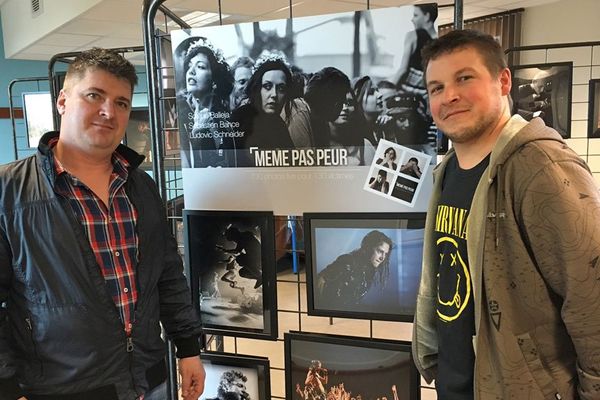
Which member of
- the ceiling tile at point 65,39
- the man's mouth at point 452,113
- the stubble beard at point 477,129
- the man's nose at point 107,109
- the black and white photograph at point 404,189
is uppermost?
the ceiling tile at point 65,39

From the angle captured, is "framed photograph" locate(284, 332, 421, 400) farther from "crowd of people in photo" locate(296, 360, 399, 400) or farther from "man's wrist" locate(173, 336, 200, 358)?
"man's wrist" locate(173, 336, 200, 358)

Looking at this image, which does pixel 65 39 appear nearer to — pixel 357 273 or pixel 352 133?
pixel 352 133

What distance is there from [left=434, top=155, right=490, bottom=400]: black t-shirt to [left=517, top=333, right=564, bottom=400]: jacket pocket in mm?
128

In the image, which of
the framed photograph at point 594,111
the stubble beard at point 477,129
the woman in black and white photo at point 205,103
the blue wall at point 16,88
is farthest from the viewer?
the blue wall at point 16,88

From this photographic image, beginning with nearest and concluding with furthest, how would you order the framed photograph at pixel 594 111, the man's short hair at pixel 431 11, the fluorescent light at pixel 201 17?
the man's short hair at pixel 431 11 → the framed photograph at pixel 594 111 → the fluorescent light at pixel 201 17

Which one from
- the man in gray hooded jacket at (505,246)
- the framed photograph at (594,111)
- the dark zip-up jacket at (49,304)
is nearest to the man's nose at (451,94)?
the man in gray hooded jacket at (505,246)

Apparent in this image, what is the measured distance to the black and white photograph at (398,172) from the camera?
1.41 meters

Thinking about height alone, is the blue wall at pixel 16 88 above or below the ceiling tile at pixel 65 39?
below

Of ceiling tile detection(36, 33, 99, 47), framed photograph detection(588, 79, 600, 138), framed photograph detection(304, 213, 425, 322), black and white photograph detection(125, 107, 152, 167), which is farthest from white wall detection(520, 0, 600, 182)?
ceiling tile detection(36, 33, 99, 47)

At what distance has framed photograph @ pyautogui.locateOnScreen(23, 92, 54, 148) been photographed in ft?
12.4

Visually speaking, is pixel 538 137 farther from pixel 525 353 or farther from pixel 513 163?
pixel 525 353

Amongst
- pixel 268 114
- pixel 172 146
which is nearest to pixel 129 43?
pixel 172 146

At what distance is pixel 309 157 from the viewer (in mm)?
1496

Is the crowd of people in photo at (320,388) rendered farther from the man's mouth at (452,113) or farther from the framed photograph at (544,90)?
the framed photograph at (544,90)
